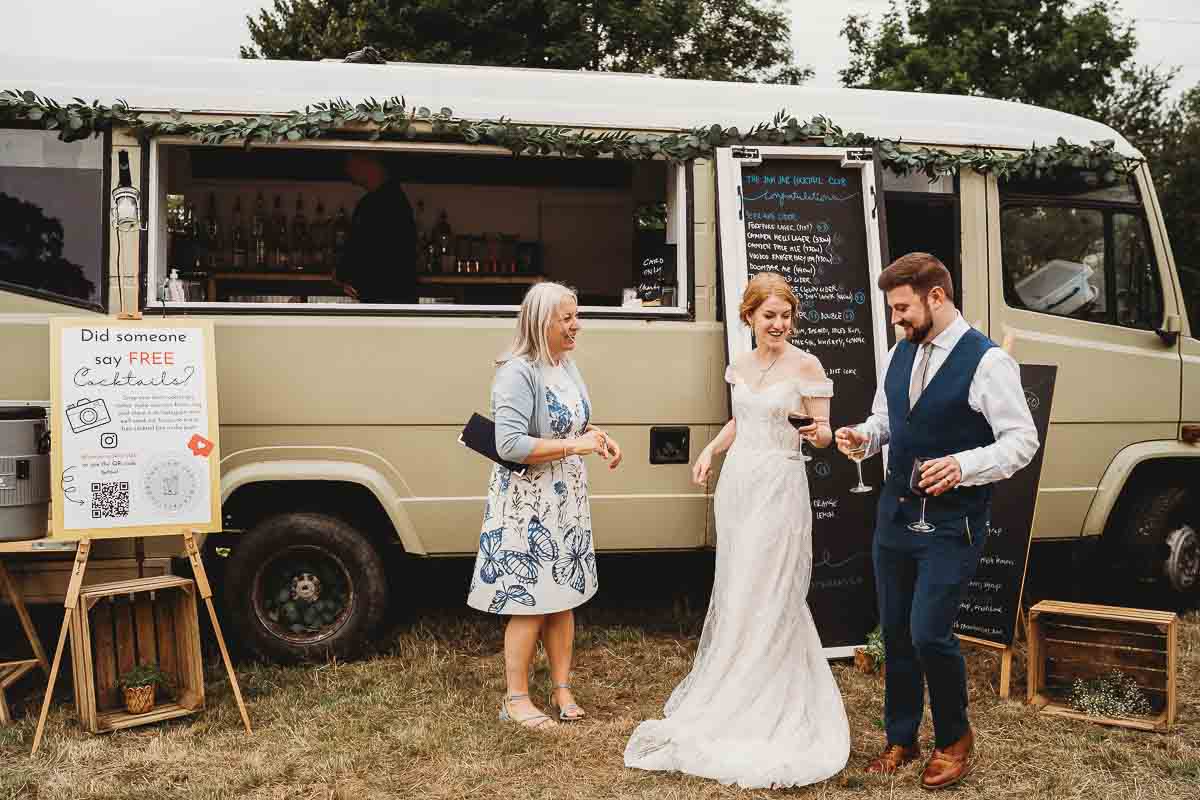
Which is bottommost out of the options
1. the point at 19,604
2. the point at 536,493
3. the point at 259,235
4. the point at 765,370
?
the point at 19,604

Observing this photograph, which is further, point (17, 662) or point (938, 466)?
point (17, 662)

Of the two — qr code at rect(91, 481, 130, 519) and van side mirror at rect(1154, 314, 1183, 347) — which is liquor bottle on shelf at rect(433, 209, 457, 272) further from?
van side mirror at rect(1154, 314, 1183, 347)

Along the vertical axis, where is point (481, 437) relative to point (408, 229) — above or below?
below

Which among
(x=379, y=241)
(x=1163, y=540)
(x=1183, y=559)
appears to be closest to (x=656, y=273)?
(x=379, y=241)

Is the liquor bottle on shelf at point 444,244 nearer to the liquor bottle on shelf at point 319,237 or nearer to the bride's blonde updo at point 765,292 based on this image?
the liquor bottle on shelf at point 319,237

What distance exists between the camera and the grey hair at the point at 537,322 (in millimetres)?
4191

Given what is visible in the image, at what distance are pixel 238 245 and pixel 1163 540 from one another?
5.82 m

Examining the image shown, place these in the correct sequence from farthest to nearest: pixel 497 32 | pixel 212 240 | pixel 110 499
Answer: pixel 497 32, pixel 212 240, pixel 110 499

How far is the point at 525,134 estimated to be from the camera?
5.00m

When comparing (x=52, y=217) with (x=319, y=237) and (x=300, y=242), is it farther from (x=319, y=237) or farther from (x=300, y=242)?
(x=319, y=237)

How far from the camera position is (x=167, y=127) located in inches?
189

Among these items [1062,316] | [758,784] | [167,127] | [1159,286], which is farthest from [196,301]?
[1159,286]

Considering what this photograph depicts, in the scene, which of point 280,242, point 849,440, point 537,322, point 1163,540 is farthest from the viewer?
point 280,242

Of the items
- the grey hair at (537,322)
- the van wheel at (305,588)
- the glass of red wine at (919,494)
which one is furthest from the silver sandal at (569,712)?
the glass of red wine at (919,494)
